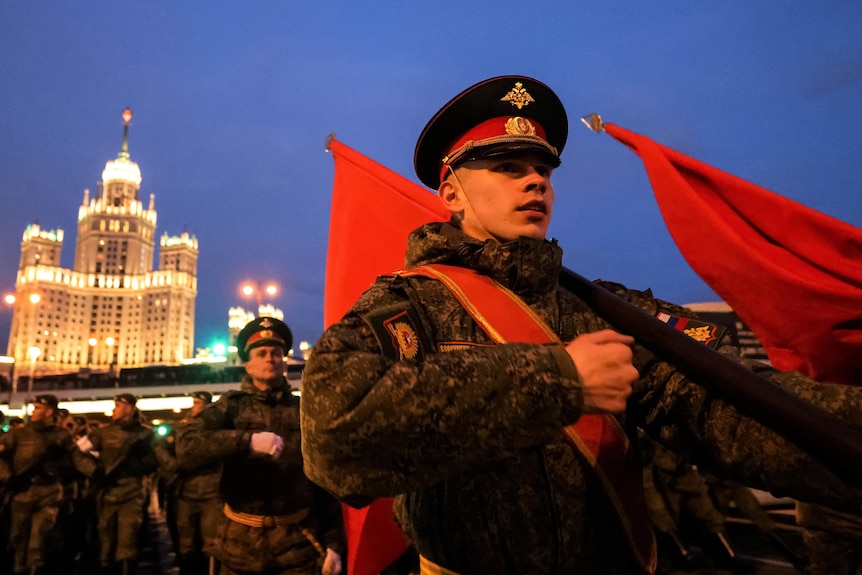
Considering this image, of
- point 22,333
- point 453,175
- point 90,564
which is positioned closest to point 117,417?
point 90,564

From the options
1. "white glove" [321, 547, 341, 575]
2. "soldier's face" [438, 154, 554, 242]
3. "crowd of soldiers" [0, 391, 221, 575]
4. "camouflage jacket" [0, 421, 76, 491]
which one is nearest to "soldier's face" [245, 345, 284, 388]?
"white glove" [321, 547, 341, 575]

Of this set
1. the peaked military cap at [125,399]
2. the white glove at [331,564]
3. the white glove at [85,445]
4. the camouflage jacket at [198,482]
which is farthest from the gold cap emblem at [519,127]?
the peaked military cap at [125,399]

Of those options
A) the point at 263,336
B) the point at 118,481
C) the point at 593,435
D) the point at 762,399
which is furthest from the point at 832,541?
the point at 118,481

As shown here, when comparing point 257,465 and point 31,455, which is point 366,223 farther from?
point 31,455

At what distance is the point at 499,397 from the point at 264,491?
3.83 m

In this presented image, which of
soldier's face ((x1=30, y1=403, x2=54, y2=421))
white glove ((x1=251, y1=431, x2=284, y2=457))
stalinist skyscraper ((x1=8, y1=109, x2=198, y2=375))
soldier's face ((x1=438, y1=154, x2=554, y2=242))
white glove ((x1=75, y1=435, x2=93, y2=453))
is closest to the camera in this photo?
soldier's face ((x1=438, y1=154, x2=554, y2=242))

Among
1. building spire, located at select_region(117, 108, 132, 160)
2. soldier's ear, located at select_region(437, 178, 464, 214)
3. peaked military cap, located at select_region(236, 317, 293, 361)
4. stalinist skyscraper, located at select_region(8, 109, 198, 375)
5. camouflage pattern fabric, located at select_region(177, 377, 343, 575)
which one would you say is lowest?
camouflage pattern fabric, located at select_region(177, 377, 343, 575)

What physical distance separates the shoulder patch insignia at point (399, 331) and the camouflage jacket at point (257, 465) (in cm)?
310

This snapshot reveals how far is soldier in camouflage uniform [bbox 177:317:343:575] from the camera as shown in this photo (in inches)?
166

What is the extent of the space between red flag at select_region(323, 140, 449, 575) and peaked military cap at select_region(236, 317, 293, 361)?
28.5 inches

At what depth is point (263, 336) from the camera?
16.9 feet

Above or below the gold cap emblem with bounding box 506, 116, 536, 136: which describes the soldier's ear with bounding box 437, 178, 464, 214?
below

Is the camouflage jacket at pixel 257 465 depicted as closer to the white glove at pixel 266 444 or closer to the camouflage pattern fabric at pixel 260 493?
the camouflage pattern fabric at pixel 260 493

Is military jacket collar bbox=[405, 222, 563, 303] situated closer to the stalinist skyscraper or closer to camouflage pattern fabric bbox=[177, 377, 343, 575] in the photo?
camouflage pattern fabric bbox=[177, 377, 343, 575]
